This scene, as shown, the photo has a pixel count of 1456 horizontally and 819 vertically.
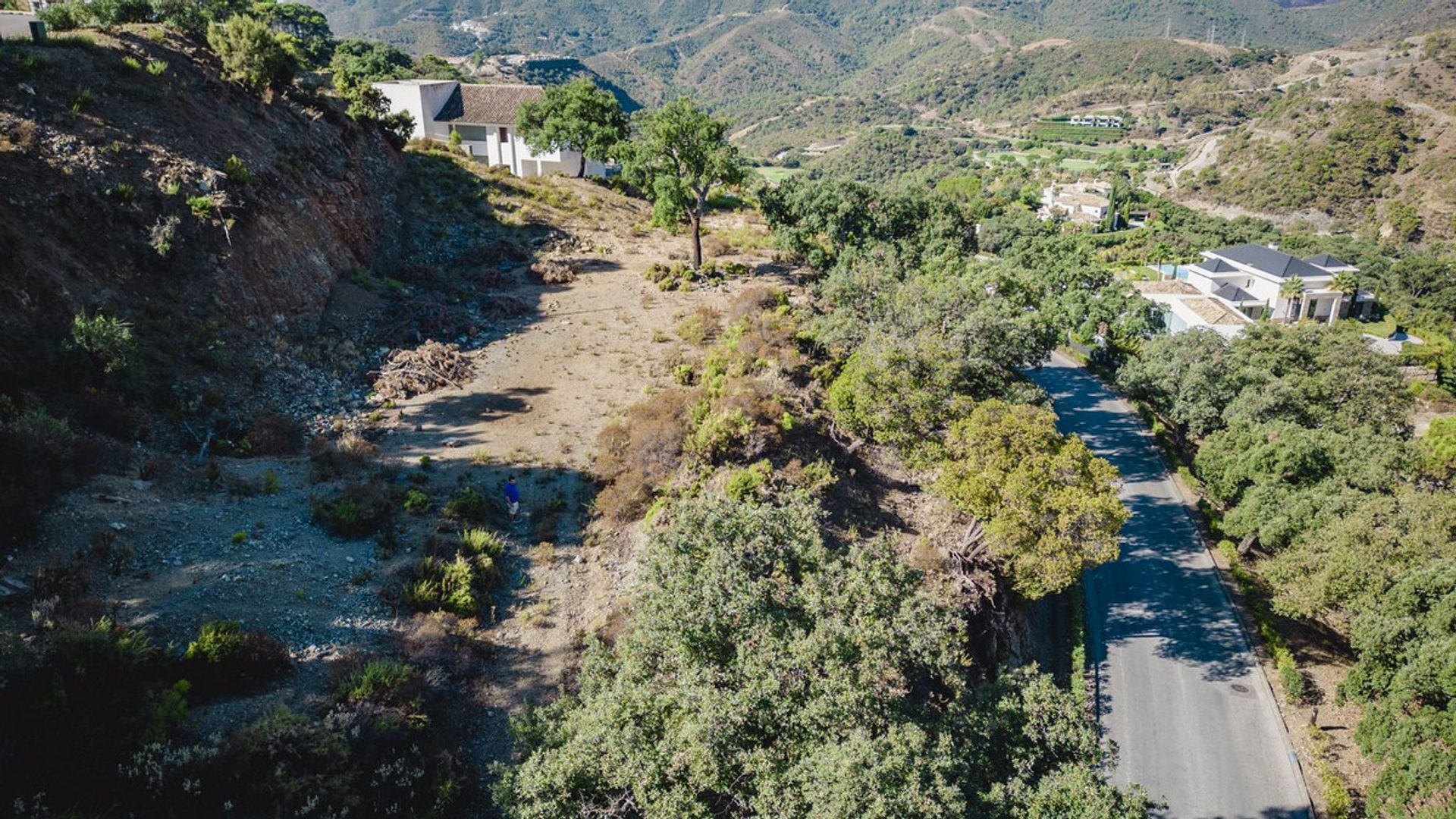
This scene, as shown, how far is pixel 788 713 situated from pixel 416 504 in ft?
47.4

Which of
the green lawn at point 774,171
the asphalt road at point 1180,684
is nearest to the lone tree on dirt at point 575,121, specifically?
the asphalt road at point 1180,684

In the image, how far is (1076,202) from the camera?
415 feet

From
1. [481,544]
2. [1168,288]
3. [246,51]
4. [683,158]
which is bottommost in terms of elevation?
[481,544]

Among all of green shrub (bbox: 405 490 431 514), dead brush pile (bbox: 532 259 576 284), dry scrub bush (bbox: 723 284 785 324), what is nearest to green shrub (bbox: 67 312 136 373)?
green shrub (bbox: 405 490 431 514)

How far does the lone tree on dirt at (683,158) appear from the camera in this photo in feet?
138

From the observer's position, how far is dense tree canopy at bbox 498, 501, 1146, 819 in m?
11.9

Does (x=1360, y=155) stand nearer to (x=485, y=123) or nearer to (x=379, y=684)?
(x=485, y=123)

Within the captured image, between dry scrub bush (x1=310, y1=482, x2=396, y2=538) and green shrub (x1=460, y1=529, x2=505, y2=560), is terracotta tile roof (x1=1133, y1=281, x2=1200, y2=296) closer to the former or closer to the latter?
green shrub (x1=460, y1=529, x2=505, y2=560)

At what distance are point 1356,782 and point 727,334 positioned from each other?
2784 centimetres

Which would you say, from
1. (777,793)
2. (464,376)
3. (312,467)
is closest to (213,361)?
(312,467)

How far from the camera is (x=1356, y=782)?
2262 centimetres

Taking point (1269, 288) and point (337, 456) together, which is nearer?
point (337, 456)

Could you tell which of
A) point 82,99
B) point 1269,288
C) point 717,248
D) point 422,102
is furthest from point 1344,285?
point 82,99

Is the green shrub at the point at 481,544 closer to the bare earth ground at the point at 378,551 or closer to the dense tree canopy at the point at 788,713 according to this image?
the bare earth ground at the point at 378,551
